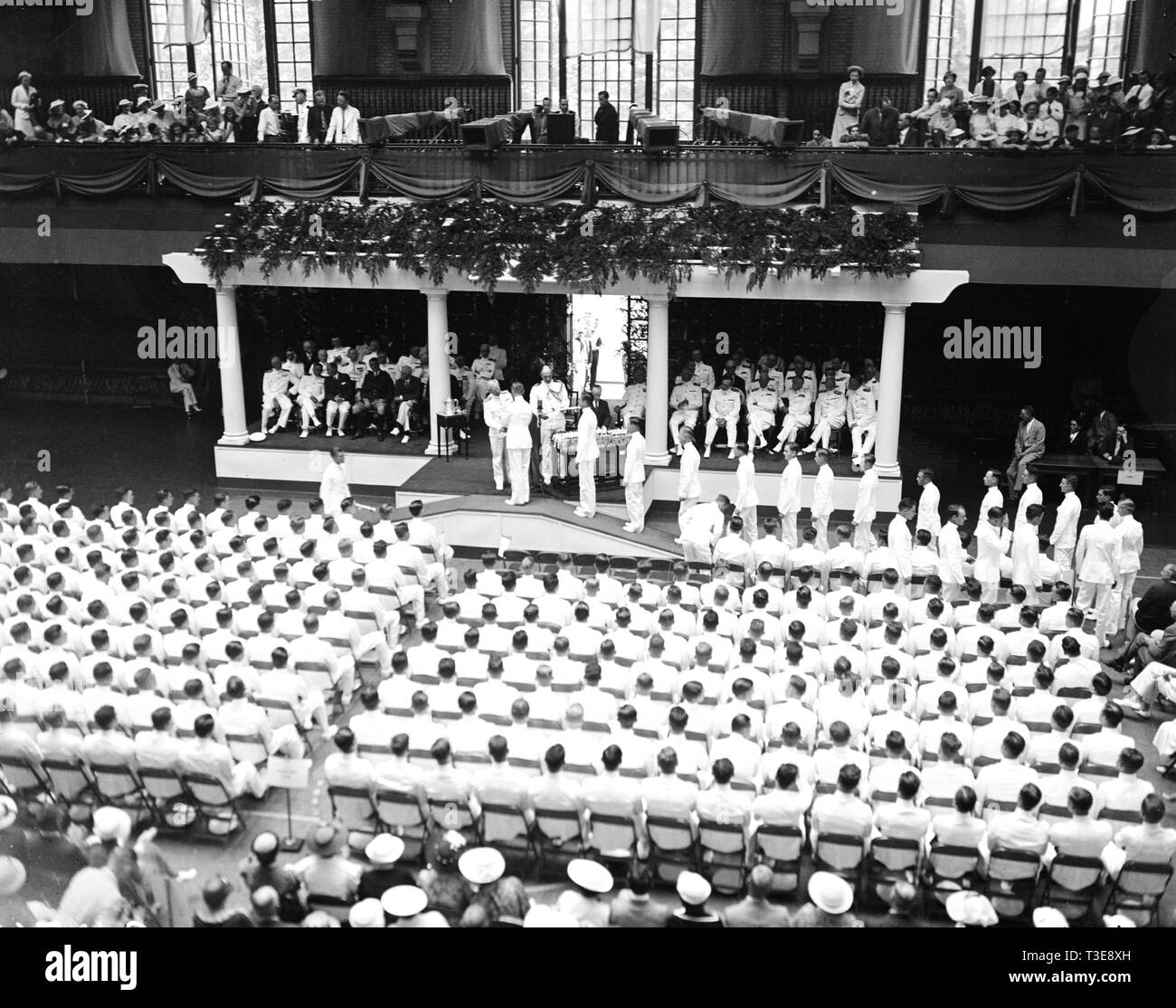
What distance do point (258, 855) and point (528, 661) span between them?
422cm

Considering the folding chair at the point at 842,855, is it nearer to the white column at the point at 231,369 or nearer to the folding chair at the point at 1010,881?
the folding chair at the point at 1010,881

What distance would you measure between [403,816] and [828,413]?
506 inches

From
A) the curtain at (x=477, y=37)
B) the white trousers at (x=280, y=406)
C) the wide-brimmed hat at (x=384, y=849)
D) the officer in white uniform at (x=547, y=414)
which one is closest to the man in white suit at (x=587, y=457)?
the officer in white uniform at (x=547, y=414)

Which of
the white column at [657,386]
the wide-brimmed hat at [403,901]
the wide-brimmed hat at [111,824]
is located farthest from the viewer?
the white column at [657,386]

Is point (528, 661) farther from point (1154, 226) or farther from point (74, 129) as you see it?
point (74, 129)

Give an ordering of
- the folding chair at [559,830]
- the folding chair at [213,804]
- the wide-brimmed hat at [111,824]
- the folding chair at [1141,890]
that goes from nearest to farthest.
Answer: the folding chair at [1141,890]
the wide-brimmed hat at [111,824]
the folding chair at [559,830]
the folding chair at [213,804]

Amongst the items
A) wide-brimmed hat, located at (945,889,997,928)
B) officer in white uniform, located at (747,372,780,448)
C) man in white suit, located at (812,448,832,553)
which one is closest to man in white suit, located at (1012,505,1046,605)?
man in white suit, located at (812,448,832,553)

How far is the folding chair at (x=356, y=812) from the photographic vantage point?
31.8ft

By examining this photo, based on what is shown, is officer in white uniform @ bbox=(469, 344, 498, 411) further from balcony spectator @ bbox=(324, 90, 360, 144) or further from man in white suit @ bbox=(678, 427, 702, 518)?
man in white suit @ bbox=(678, 427, 702, 518)

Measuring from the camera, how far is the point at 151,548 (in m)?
15.0

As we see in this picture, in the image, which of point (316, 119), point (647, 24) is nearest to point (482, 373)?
point (316, 119)

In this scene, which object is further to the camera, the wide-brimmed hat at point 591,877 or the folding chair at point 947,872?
the folding chair at point 947,872

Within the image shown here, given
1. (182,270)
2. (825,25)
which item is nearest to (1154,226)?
(825,25)

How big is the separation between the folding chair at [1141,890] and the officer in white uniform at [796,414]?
40.4ft
